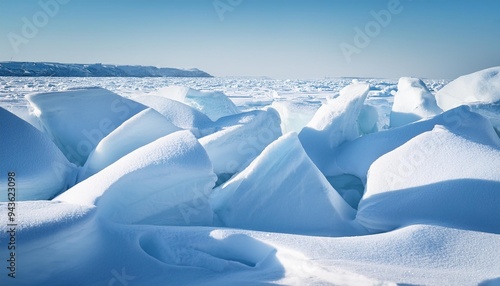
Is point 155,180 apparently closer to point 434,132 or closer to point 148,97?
point 434,132

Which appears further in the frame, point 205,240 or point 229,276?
point 205,240

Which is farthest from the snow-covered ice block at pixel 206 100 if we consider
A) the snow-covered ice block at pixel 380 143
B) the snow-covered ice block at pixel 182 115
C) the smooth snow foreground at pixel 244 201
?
the snow-covered ice block at pixel 380 143

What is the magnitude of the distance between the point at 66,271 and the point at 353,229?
1.50 meters

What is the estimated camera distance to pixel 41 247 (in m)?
1.26

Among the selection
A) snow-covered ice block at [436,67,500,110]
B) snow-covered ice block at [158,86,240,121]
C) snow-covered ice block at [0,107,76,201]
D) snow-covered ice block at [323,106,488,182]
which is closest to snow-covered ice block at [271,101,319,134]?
snow-covered ice block at [158,86,240,121]

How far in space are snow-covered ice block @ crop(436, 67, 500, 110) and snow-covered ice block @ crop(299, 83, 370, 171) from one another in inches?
83.3

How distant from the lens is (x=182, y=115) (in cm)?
353

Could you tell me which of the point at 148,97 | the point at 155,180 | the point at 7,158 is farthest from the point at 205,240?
the point at 148,97

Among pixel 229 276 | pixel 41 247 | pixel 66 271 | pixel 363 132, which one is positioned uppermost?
pixel 41 247

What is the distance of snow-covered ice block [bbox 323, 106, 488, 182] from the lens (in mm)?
2762

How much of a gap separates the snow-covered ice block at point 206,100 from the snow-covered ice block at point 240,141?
1.77 meters

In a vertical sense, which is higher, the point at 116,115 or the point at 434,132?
the point at 116,115

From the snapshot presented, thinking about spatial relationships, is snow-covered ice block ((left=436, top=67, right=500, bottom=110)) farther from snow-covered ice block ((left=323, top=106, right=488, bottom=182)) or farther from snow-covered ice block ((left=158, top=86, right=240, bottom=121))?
snow-covered ice block ((left=158, top=86, right=240, bottom=121))

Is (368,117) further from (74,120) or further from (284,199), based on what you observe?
(74,120)
